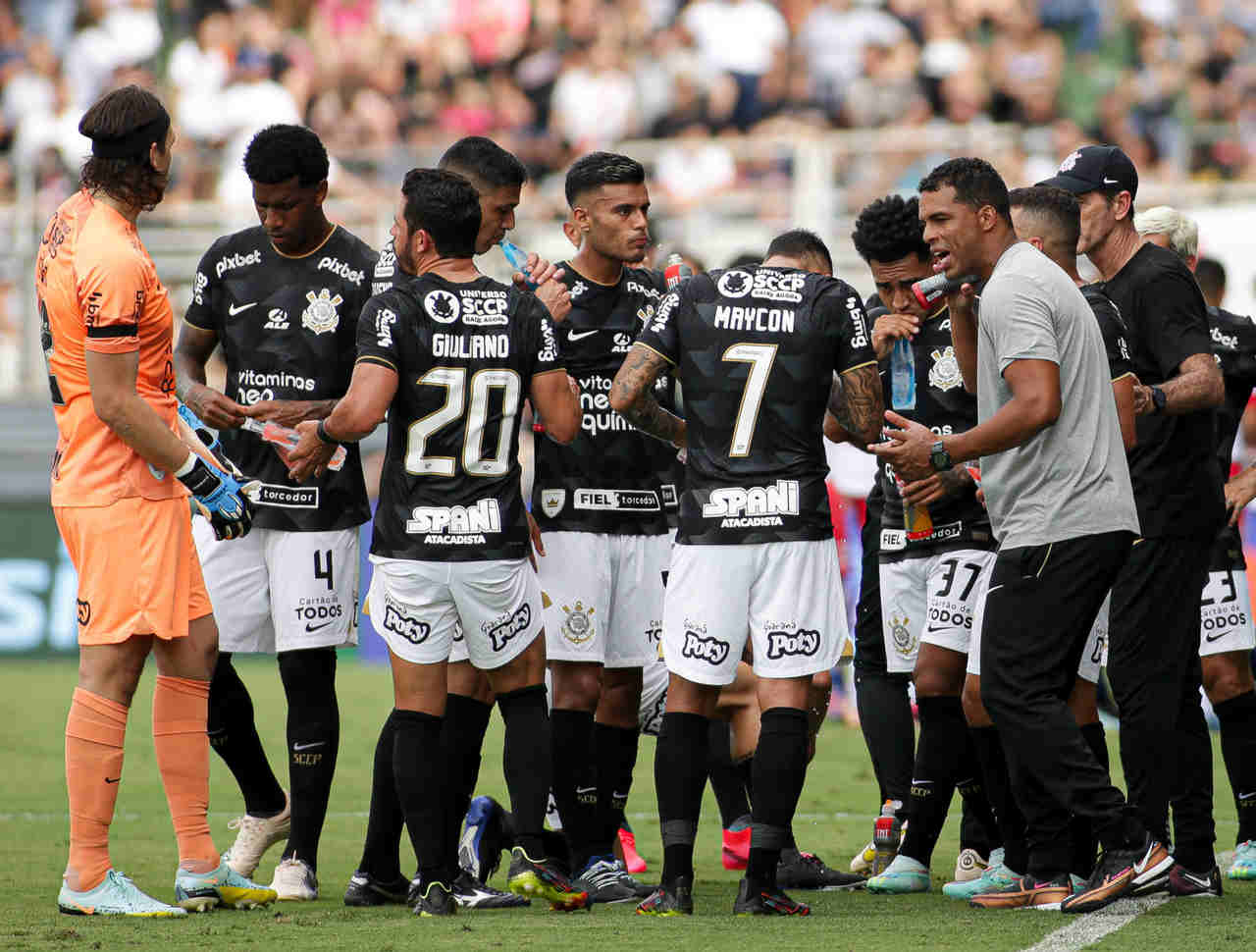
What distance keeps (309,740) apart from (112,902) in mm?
1092

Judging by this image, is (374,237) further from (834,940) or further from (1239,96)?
(834,940)

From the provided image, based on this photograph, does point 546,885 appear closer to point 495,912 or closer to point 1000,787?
point 495,912

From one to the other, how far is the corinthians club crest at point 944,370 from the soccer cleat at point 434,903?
289 cm

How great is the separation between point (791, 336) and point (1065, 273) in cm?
101

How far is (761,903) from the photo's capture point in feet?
21.4

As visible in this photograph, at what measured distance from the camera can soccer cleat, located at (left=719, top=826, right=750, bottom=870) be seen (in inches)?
323

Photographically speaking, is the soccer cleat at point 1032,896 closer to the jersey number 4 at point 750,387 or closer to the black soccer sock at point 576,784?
the black soccer sock at point 576,784

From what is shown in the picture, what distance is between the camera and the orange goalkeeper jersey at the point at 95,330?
6500 mm

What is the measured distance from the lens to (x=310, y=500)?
24.8ft

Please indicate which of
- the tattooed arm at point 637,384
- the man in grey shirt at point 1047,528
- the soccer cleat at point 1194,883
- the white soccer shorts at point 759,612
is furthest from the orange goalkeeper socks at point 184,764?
the soccer cleat at point 1194,883

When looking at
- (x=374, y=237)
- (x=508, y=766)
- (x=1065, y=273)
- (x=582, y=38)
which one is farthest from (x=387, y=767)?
(x=582, y=38)

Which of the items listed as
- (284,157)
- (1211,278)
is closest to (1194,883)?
(1211,278)

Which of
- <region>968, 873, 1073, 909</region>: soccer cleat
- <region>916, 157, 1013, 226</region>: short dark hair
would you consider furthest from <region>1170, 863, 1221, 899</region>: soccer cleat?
<region>916, 157, 1013, 226</region>: short dark hair

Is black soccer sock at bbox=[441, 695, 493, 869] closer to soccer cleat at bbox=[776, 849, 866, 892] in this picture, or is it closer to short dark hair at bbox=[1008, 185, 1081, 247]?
soccer cleat at bbox=[776, 849, 866, 892]
